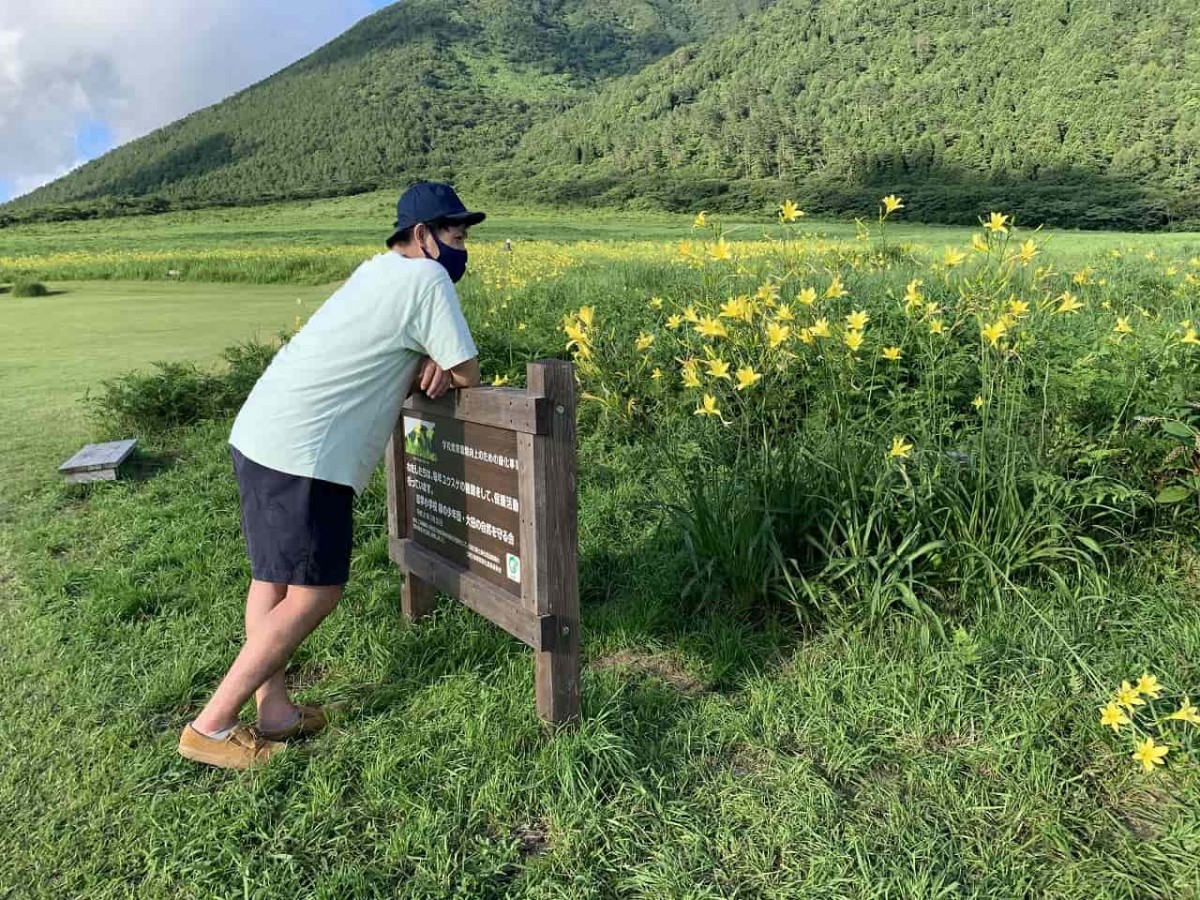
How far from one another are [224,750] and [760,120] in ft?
331

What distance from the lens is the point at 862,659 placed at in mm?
2551

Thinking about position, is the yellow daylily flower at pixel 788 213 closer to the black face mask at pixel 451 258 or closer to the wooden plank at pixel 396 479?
the black face mask at pixel 451 258

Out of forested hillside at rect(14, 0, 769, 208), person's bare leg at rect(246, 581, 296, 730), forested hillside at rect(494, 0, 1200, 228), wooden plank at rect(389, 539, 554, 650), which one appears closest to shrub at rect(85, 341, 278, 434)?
wooden plank at rect(389, 539, 554, 650)

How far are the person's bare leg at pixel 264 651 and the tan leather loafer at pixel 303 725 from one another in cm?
17

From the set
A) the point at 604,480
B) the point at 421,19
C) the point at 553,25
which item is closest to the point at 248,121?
the point at 421,19

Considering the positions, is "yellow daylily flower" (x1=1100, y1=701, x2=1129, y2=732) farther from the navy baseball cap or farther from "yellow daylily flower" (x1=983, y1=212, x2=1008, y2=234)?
the navy baseball cap

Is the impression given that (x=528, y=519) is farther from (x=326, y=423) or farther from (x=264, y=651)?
(x=264, y=651)

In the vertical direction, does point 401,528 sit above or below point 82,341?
above

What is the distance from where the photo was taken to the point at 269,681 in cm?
243

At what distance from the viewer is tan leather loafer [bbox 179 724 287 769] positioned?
2.26 meters

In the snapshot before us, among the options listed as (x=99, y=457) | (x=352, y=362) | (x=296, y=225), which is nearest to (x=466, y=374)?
(x=352, y=362)

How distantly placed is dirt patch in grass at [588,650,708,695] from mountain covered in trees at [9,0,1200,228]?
4545 cm

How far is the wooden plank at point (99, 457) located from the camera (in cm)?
473

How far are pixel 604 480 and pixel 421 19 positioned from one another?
618ft
